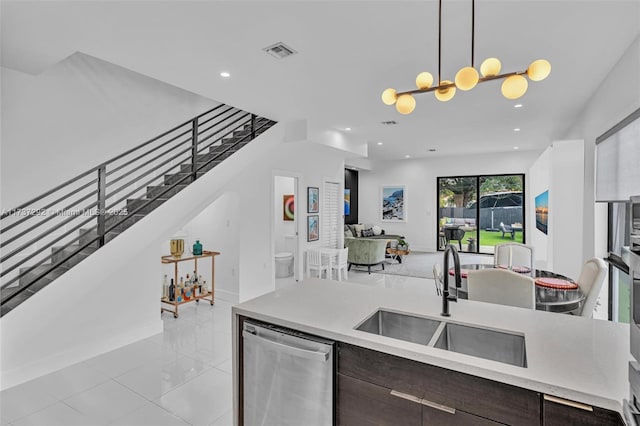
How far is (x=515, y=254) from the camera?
14.6 feet

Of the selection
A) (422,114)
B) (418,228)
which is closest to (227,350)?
(422,114)

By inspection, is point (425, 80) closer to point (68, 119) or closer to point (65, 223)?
point (65, 223)

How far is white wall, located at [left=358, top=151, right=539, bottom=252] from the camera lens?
8781mm

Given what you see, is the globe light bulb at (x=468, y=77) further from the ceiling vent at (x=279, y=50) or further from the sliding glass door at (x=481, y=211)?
the sliding glass door at (x=481, y=211)

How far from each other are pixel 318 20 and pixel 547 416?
2.42 m

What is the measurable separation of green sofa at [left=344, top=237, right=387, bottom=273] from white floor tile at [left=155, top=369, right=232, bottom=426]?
468 centimetres

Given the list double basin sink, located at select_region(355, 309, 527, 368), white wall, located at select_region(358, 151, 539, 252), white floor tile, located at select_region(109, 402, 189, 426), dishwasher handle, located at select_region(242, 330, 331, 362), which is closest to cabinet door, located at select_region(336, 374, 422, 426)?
dishwasher handle, located at select_region(242, 330, 331, 362)

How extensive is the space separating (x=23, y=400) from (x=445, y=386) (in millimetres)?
3163

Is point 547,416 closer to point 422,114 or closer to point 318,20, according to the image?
point 318,20

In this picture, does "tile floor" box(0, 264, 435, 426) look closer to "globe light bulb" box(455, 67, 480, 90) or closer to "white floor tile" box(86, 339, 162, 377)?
"white floor tile" box(86, 339, 162, 377)

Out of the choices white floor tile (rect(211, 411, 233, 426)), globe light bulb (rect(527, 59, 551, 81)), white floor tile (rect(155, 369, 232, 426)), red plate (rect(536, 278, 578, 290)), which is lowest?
white floor tile (rect(211, 411, 233, 426))

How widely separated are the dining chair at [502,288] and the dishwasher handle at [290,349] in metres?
1.64

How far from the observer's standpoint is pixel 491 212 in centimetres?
909

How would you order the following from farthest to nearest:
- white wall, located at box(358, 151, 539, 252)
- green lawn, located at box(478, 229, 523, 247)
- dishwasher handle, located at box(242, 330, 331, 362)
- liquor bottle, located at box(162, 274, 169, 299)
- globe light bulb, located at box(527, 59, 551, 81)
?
green lawn, located at box(478, 229, 523, 247), white wall, located at box(358, 151, 539, 252), liquor bottle, located at box(162, 274, 169, 299), globe light bulb, located at box(527, 59, 551, 81), dishwasher handle, located at box(242, 330, 331, 362)
